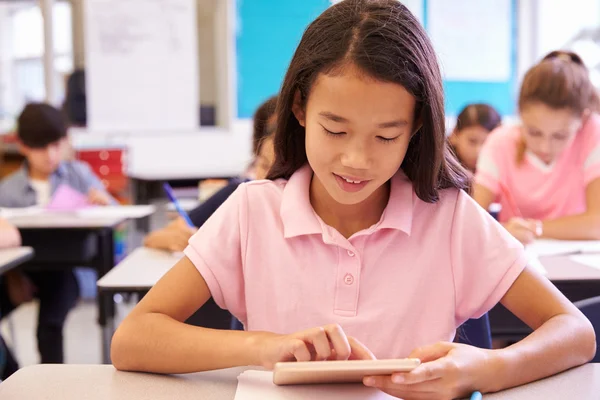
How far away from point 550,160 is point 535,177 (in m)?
0.08

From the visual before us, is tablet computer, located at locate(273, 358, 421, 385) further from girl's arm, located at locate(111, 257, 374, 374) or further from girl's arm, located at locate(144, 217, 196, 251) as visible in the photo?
girl's arm, located at locate(144, 217, 196, 251)

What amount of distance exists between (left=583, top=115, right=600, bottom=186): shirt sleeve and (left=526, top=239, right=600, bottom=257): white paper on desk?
0.22 m

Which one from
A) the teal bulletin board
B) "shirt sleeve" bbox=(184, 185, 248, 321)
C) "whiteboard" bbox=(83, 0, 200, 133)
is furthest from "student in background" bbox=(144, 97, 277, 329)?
the teal bulletin board

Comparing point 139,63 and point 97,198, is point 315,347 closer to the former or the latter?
point 97,198

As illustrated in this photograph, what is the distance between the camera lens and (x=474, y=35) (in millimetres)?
5652

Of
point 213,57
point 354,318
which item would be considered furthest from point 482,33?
point 354,318

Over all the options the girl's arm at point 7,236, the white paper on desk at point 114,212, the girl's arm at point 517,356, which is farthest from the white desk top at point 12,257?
the girl's arm at point 517,356

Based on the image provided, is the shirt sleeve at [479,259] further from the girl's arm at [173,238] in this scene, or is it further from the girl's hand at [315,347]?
the girl's arm at [173,238]

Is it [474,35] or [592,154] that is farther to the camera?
[474,35]

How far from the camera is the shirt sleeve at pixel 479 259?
1021mm

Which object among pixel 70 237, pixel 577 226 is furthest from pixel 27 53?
pixel 577 226

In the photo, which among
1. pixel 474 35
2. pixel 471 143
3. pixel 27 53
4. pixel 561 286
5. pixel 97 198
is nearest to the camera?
pixel 561 286

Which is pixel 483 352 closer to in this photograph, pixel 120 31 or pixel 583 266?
pixel 583 266

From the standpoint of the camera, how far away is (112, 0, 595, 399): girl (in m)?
0.90
